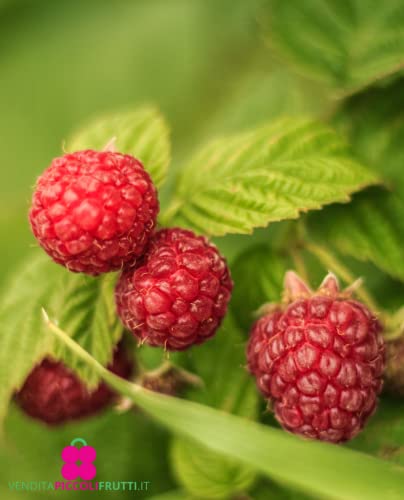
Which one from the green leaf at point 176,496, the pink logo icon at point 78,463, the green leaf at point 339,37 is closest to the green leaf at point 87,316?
the green leaf at point 176,496

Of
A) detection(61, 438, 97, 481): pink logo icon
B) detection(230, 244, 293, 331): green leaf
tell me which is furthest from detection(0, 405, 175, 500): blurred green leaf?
detection(230, 244, 293, 331): green leaf

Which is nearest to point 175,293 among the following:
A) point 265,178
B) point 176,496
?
point 265,178

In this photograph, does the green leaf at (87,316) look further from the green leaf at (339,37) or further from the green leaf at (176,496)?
the green leaf at (339,37)

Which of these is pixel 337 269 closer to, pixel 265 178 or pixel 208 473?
pixel 265 178

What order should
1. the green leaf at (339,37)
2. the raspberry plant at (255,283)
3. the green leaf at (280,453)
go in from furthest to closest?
1. the green leaf at (339,37)
2. the raspberry plant at (255,283)
3. the green leaf at (280,453)

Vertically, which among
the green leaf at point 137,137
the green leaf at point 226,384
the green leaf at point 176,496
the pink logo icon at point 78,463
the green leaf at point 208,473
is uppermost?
the green leaf at point 137,137

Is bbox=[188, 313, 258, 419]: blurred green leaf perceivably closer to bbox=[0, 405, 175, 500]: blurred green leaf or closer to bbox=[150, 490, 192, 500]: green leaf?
bbox=[150, 490, 192, 500]: green leaf

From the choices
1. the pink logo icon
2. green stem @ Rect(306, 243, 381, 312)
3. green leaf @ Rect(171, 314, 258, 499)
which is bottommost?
the pink logo icon
